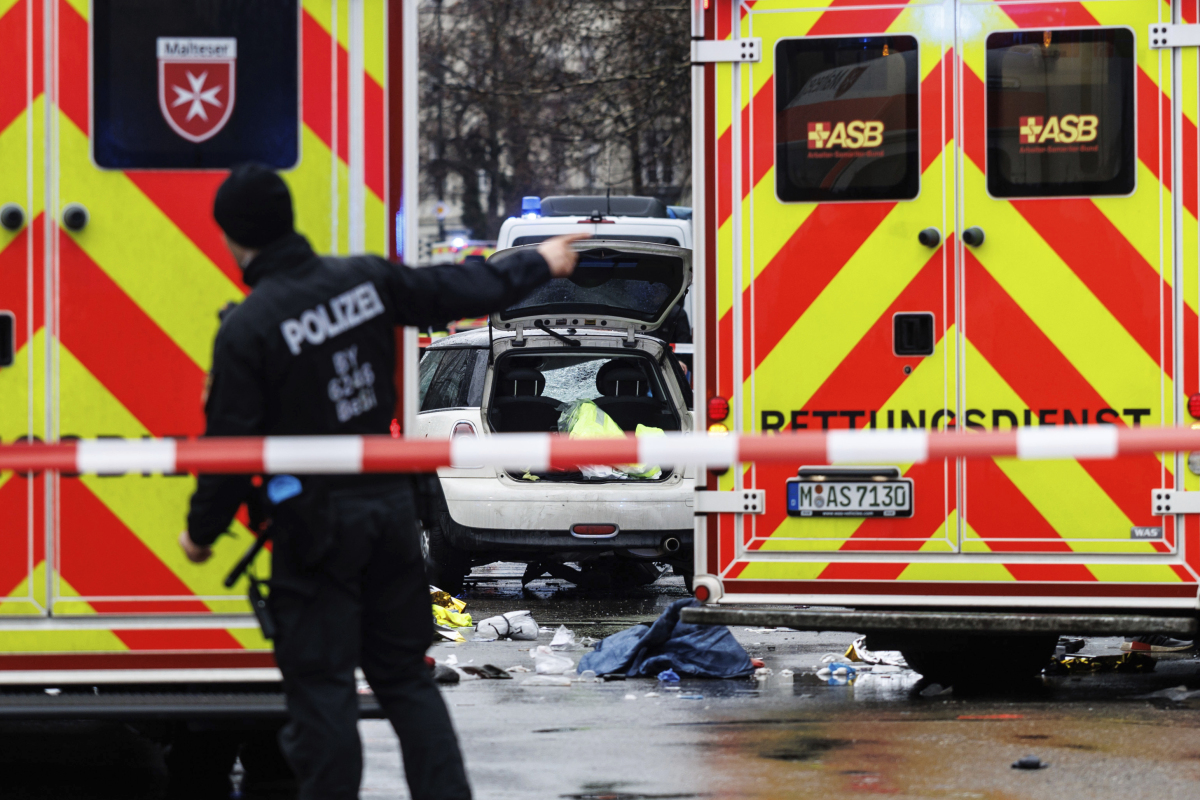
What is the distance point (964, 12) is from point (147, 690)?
375 centimetres

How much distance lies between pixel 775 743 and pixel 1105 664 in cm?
249

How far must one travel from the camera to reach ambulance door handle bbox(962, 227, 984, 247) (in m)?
6.18

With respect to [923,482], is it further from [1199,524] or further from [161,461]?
[161,461]

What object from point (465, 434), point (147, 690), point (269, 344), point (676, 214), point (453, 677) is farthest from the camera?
point (676, 214)

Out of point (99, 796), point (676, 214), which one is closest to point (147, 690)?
point (99, 796)

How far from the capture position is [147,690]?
4.66 meters

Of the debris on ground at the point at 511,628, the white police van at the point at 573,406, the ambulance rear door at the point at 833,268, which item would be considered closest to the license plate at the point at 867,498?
the ambulance rear door at the point at 833,268

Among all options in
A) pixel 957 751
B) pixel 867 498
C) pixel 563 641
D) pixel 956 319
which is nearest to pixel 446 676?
pixel 563 641

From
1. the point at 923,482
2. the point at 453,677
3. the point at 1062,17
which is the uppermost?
the point at 1062,17

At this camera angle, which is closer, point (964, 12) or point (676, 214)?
point (964, 12)

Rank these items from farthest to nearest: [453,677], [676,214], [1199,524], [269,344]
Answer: [676,214]
[453,677]
[1199,524]
[269,344]

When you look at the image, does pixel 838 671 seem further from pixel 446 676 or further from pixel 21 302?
pixel 21 302

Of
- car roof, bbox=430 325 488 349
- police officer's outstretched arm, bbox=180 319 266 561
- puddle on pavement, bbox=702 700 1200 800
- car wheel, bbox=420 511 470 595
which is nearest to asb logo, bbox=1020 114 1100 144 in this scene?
puddle on pavement, bbox=702 700 1200 800

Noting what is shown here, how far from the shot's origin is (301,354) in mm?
3760
